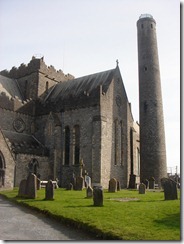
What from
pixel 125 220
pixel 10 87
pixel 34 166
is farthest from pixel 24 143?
pixel 125 220

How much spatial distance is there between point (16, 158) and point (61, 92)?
37.4 ft

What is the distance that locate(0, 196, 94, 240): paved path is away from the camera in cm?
753

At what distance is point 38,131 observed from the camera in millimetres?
31141

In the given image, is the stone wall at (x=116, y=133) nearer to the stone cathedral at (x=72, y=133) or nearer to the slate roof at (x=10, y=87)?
the stone cathedral at (x=72, y=133)

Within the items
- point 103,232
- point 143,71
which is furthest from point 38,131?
point 103,232

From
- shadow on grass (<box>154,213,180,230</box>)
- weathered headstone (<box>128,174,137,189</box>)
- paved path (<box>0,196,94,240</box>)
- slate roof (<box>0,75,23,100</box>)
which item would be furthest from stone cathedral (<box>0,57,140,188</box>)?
shadow on grass (<box>154,213,180,230</box>)

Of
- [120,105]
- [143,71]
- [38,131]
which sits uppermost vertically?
[143,71]

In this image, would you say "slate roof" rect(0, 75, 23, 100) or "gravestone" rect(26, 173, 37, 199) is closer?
"gravestone" rect(26, 173, 37, 199)

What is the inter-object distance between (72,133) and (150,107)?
8.81 metres

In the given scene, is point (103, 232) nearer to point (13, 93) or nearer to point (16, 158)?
point (16, 158)

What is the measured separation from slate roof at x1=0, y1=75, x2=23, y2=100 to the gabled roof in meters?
3.89

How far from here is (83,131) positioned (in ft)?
90.5

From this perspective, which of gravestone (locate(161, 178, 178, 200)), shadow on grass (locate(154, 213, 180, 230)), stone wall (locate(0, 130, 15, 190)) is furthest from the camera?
stone wall (locate(0, 130, 15, 190))

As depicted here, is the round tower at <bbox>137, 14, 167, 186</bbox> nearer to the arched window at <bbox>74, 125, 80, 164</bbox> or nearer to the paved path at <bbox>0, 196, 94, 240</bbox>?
the arched window at <bbox>74, 125, 80, 164</bbox>
